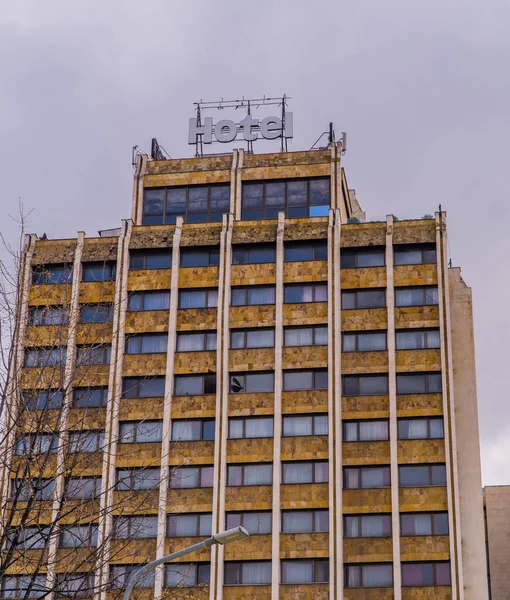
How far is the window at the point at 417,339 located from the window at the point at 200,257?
13681mm

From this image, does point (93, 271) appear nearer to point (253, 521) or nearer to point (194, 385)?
point (194, 385)

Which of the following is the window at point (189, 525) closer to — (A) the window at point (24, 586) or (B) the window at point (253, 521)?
(B) the window at point (253, 521)

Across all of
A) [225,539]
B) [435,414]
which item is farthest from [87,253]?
[225,539]

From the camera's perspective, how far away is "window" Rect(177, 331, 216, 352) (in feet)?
244

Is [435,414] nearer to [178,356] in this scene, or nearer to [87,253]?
[178,356]

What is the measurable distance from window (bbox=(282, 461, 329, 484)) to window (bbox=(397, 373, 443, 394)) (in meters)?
7.12

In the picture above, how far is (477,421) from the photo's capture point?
73.3 metres

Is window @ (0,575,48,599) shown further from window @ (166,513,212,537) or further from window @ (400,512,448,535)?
window @ (400,512,448,535)

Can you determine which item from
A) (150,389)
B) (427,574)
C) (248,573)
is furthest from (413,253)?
(248,573)

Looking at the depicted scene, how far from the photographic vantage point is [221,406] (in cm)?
7238

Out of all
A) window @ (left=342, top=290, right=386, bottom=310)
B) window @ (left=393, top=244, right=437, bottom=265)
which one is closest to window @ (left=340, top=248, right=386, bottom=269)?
window @ (left=393, top=244, right=437, bottom=265)

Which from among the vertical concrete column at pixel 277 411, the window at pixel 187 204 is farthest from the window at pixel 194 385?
the window at pixel 187 204

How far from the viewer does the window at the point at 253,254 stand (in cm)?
7600

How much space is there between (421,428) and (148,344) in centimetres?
1905
